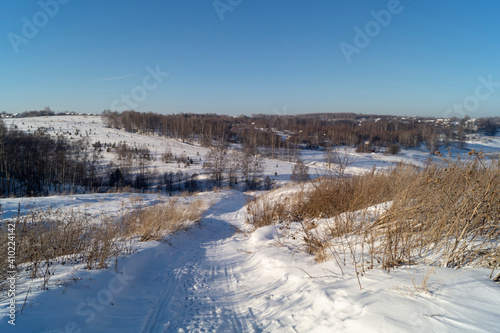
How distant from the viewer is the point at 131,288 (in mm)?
3484

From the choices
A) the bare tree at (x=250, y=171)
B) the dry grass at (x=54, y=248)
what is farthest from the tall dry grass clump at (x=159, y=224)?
the bare tree at (x=250, y=171)

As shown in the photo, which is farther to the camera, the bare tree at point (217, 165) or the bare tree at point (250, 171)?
the bare tree at point (217, 165)

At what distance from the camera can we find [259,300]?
314 centimetres

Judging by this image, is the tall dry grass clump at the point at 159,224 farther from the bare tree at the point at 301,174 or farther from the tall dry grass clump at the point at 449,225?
the bare tree at the point at 301,174

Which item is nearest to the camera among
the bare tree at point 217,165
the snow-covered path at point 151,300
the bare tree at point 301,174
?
the snow-covered path at point 151,300

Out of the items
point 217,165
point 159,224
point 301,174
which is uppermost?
point 159,224

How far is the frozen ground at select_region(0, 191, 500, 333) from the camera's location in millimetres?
1917

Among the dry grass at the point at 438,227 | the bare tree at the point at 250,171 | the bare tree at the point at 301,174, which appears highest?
the dry grass at the point at 438,227

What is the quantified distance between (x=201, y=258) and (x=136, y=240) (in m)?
1.70

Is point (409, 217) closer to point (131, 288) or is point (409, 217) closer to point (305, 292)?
point (305, 292)

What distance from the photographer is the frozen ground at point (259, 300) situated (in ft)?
6.29

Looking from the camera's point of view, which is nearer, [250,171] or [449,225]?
[449,225]

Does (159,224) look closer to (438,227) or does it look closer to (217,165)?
(438,227)

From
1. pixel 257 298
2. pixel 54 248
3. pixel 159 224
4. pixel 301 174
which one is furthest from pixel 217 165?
pixel 257 298
